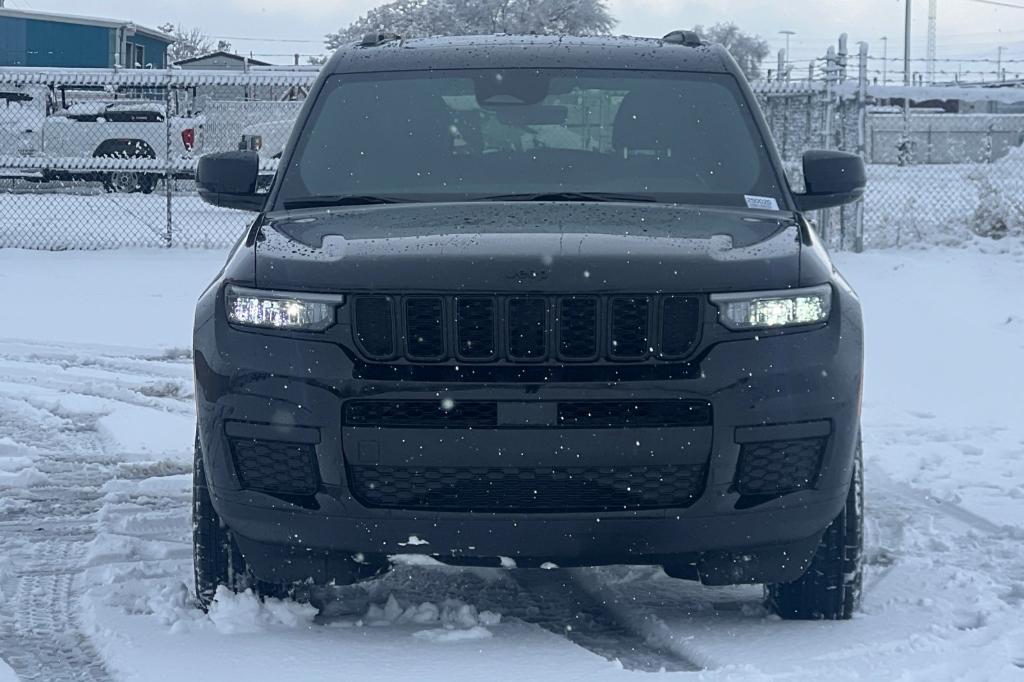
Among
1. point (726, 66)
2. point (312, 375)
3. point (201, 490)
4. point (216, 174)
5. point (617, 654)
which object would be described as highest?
point (726, 66)

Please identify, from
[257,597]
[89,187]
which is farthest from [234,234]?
[257,597]

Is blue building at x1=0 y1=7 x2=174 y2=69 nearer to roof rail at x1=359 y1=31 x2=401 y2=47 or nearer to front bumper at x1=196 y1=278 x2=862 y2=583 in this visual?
roof rail at x1=359 y1=31 x2=401 y2=47

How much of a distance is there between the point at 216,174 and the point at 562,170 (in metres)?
1.14

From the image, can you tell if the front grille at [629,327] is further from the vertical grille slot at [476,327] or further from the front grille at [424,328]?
the front grille at [424,328]

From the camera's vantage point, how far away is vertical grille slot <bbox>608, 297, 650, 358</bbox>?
3.44 meters

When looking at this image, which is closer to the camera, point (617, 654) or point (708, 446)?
point (708, 446)

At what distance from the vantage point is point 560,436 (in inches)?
133

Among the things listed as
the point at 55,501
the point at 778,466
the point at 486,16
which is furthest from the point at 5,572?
the point at 486,16

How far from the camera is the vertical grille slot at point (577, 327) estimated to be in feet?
11.3

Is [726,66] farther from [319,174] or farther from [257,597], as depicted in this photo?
[257,597]

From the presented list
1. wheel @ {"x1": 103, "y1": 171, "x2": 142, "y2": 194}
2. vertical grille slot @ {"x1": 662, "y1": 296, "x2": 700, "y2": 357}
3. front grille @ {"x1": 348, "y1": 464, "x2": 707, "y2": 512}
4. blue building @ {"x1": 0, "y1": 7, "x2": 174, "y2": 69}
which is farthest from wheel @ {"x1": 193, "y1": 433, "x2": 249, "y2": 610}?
blue building @ {"x1": 0, "y1": 7, "x2": 174, "y2": 69}

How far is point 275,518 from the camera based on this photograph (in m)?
3.57

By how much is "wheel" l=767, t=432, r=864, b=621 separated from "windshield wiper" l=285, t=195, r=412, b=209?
153 centimetres

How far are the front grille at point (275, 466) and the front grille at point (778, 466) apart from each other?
3.32 feet
